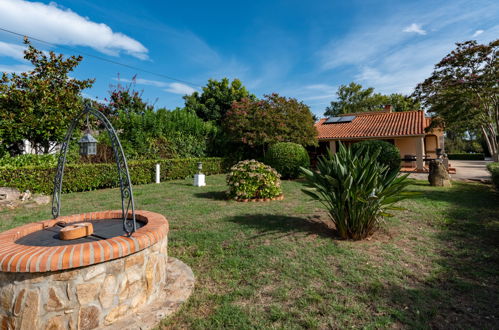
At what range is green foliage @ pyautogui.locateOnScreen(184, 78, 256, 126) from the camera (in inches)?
899

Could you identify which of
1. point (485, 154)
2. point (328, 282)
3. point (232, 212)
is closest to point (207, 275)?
point (328, 282)

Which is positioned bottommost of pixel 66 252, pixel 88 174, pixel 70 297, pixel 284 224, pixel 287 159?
pixel 284 224

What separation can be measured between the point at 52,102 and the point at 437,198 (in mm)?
13659

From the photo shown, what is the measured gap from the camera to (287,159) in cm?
1221

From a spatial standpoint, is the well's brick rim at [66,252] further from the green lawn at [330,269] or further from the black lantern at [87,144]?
the black lantern at [87,144]

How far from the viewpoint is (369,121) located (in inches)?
801

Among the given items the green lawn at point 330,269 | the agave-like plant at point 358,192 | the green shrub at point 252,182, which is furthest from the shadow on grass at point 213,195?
the agave-like plant at point 358,192

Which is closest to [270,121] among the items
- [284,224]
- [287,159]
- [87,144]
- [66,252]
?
[287,159]

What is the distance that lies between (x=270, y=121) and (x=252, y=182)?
739cm

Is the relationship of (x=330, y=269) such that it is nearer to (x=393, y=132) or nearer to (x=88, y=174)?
(x=88, y=174)

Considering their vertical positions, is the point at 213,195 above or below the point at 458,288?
above

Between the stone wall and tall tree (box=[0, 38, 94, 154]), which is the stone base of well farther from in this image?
tall tree (box=[0, 38, 94, 154])

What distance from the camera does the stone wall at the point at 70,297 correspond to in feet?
6.61

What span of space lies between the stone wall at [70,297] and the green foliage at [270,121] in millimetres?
12454
